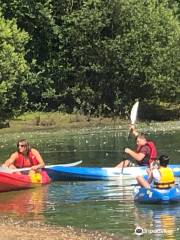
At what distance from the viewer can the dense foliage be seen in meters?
55.0

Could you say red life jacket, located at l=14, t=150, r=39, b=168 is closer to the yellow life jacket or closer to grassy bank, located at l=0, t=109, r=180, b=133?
the yellow life jacket

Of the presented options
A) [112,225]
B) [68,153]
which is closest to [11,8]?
[68,153]

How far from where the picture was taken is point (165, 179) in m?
15.1

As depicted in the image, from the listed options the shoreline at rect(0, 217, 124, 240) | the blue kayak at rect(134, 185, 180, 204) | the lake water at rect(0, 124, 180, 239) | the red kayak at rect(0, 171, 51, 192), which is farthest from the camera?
the red kayak at rect(0, 171, 51, 192)

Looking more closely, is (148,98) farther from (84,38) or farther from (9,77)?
(9,77)

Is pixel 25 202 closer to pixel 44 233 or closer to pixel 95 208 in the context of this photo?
pixel 95 208

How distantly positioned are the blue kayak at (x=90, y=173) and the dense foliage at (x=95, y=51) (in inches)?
1312

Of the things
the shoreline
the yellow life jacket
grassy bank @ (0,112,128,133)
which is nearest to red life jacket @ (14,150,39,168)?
the yellow life jacket

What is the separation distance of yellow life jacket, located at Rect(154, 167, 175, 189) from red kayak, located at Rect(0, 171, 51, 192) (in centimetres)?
475

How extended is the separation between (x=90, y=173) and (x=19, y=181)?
8.63ft

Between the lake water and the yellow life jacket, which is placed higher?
the yellow life jacket

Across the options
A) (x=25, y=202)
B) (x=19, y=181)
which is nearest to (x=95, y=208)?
(x=25, y=202)

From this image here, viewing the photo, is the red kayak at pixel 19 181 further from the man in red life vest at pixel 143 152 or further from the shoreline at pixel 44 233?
the shoreline at pixel 44 233

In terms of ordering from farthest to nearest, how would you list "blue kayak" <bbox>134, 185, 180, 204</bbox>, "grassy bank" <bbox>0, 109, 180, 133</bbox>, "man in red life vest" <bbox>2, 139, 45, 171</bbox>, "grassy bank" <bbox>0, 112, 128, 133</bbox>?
"grassy bank" <bbox>0, 112, 128, 133</bbox>
"grassy bank" <bbox>0, 109, 180, 133</bbox>
"man in red life vest" <bbox>2, 139, 45, 171</bbox>
"blue kayak" <bbox>134, 185, 180, 204</bbox>
